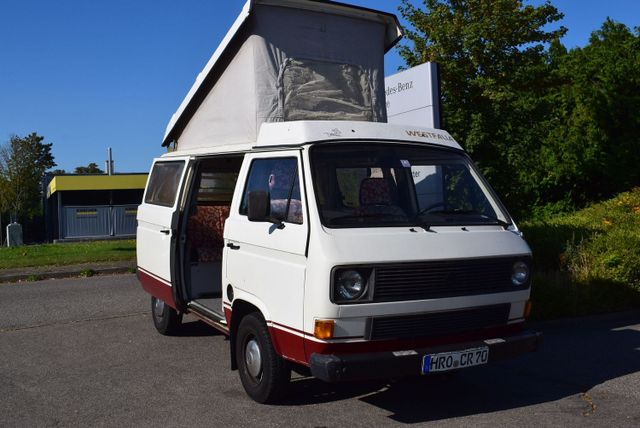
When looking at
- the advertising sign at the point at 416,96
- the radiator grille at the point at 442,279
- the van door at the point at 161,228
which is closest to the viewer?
the radiator grille at the point at 442,279

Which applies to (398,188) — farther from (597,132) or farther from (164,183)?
(597,132)

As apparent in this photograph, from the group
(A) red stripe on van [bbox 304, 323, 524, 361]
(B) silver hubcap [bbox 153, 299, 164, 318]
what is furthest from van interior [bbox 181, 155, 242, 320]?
(A) red stripe on van [bbox 304, 323, 524, 361]

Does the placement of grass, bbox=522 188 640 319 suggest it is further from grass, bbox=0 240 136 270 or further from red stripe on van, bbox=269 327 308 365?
grass, bbox=0 240 136 270

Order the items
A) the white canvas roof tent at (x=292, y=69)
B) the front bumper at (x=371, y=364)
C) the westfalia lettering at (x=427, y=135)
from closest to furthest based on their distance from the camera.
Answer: the front bumper at (x=371, y=364), the westfalia lettering at (x=427, y=135), the white canvas roof tent at (x=292, y=69)

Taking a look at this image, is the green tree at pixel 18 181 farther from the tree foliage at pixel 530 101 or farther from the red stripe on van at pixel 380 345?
the red stripe on van at pixel 380 345

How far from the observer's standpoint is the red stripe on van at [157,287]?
23.9ft

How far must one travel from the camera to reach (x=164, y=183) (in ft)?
26.1

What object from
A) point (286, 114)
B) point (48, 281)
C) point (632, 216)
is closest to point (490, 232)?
point (286, 114)

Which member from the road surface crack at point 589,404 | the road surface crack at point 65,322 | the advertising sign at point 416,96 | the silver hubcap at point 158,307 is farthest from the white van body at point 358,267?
the advertising sign at point 416,96

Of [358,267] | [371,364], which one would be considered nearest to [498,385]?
[371,364]

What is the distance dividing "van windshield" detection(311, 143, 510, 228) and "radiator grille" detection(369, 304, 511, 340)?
27.4 inches

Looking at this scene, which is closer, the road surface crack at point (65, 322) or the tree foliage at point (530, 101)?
the road surface crack at point (65, 322)

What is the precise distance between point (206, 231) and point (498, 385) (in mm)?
3571

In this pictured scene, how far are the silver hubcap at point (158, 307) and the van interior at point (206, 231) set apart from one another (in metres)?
1.11
